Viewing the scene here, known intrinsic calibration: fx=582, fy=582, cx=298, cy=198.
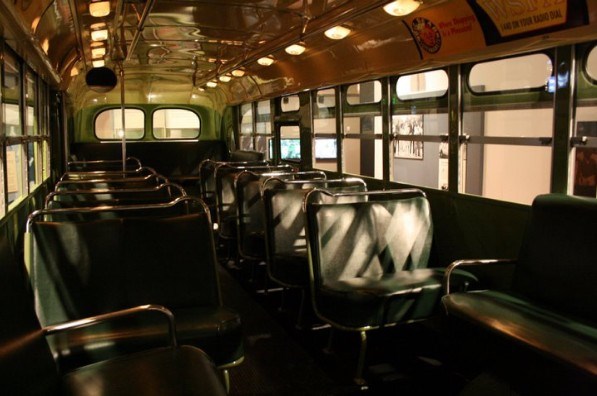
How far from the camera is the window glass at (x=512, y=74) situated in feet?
12.5

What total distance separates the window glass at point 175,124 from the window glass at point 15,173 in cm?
735

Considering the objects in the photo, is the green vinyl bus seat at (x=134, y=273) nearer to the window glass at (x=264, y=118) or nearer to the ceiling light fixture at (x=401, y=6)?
the ceiling light fixture at (x=401, y=6)

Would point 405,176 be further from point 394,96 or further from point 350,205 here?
point 350,205

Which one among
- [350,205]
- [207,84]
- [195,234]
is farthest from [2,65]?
[207,84]

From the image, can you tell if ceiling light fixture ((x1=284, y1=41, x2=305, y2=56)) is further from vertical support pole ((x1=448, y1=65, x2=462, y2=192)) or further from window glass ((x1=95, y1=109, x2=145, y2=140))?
window glass ((x1=95, y1=109, x2=145, y2=140))

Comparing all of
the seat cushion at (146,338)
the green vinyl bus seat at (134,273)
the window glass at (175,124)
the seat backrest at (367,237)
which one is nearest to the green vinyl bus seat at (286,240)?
the seat backrest at (367,237)

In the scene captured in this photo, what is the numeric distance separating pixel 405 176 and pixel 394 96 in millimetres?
788

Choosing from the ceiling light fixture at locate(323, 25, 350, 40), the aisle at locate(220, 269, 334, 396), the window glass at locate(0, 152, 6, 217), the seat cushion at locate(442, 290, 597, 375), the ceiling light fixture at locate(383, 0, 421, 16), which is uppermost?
the ceiling light fixture at locate(323, 25, 350, 40)

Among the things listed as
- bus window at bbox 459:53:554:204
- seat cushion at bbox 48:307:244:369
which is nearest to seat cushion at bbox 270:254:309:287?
bus window at bbox 459:53:554:204

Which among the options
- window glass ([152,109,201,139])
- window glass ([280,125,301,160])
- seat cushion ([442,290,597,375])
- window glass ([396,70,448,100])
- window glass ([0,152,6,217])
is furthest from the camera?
window glass ([152,109,201,139])

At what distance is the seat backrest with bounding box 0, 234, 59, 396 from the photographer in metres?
1.99

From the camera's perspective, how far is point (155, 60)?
342 inches

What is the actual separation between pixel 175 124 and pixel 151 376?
35.9 feet

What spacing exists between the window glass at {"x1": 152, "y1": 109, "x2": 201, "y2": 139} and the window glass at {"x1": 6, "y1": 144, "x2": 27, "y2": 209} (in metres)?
7.35
